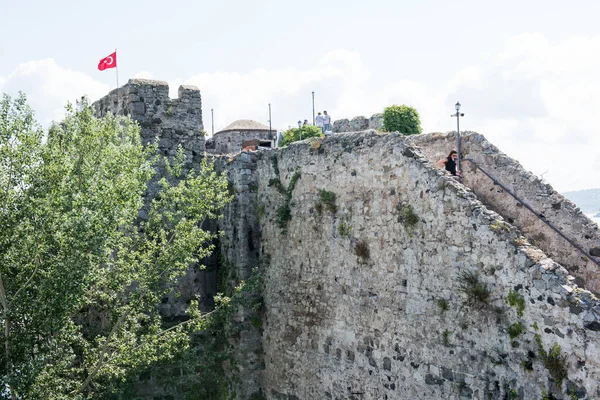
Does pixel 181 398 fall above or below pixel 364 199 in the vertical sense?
below

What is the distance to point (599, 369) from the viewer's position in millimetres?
8648

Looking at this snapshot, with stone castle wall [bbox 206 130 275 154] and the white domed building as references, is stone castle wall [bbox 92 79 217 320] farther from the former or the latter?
stone castle wall [bbox 206 130 275 154]

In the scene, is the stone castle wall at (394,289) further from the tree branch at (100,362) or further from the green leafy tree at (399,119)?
the green leafy tree at (399,119)

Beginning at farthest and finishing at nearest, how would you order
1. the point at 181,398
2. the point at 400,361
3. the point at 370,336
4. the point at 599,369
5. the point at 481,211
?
the point at 181,398
the point at 370,336
the point at 400,361
the point at 481,211
the point at 599,369

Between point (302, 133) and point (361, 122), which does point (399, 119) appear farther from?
point (302, 133)

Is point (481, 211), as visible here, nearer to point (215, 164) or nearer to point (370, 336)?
point (370, 336)

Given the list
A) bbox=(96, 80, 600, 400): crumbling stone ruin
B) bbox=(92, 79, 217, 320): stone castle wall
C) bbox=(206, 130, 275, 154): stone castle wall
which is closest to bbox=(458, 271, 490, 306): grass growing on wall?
bbox=(96, 80, 600, 400): crumbling stone ruin

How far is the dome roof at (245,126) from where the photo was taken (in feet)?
131

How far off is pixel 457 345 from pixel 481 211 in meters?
2.22

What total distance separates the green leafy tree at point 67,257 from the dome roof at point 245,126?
25.4 meters

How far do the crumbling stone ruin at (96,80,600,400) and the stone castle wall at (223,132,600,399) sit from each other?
0.09 feet

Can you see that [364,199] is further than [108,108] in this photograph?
No

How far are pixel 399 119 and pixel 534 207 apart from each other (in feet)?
39.8

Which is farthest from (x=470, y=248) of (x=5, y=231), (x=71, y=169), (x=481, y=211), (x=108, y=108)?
(x=108, y=108)
